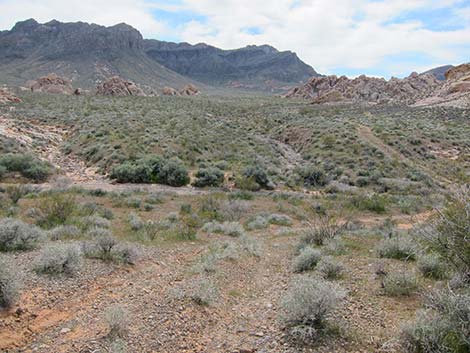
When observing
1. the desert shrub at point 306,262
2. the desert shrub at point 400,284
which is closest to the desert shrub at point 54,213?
the desert shrub at point 306,262

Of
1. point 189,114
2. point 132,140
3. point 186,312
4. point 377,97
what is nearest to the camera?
point 186,312

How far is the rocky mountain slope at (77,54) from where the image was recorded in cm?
11281

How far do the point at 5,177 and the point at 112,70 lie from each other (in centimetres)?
10803

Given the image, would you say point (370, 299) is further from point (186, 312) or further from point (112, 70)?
point (112, 70)

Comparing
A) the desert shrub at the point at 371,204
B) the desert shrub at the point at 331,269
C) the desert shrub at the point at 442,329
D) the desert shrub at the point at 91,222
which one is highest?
the desert shrub at the point at 442,329

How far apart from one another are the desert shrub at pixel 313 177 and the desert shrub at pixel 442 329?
1890 cm

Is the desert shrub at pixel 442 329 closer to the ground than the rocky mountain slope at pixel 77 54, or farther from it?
closer to the ground

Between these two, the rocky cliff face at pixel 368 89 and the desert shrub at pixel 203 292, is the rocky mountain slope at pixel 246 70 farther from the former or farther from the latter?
the desert shrub at pixel 203 292

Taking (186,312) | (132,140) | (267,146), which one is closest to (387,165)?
(267,146)

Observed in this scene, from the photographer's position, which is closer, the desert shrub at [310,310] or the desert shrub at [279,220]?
the desert shrub at [310,310]

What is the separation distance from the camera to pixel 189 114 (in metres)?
45.2

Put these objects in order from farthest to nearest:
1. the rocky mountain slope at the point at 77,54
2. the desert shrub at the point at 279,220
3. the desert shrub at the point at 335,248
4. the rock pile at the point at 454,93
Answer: the rocky mountain slope at the point at 77,54 → the rock pile at the point at 454,93 → the desert shrub at the point at 279,220 → the desert shrub at the point at 335,248

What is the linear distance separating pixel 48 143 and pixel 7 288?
27.8 metres

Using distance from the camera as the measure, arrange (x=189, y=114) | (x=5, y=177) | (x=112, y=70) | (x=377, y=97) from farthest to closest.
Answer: (x=112, y=70) → (x=377, y=97) → (x=189, y=114) → (x=5, y=177)
